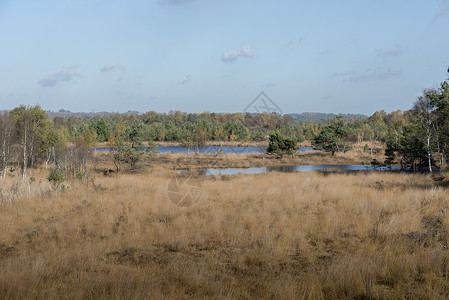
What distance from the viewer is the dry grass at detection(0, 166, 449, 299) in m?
3.87

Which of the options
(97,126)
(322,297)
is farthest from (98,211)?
(97,126)

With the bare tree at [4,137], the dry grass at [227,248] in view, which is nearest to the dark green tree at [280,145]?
the bare tree at [4,137]

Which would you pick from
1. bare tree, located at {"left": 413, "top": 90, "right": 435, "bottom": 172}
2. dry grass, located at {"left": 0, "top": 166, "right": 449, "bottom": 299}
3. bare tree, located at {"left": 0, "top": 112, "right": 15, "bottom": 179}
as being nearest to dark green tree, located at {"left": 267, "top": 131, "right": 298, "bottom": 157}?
bare tree, located at {"left": 413, "top": 90, "right": 435, "bottom": 172}

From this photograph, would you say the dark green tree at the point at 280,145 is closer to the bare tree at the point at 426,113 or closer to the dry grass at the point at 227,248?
the bare tree at the point at 426,113

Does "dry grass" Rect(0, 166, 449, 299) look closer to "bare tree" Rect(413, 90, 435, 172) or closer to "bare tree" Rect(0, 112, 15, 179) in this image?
"bare tree" Rect(0, 112, 15, 179)

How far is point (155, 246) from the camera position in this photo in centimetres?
627

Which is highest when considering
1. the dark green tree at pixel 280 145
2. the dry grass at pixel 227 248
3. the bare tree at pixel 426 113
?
the bare tree at pixel 426 113

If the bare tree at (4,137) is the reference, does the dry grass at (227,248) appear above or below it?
below

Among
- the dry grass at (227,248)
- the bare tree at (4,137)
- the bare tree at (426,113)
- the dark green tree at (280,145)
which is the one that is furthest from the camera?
the dark green tree at (280,145)

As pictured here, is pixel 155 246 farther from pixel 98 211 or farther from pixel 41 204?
pixel 41 204

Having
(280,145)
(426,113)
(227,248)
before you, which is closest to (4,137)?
(227,248)

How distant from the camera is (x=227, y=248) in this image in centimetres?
596

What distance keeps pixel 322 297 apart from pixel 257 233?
320 centimetres

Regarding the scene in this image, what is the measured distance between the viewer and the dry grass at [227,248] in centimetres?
387
